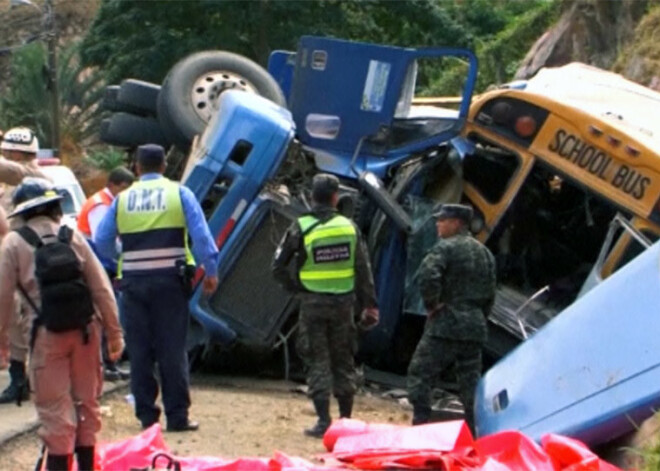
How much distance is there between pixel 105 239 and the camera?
888 centimetres

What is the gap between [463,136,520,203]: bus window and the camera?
11461 millimetres

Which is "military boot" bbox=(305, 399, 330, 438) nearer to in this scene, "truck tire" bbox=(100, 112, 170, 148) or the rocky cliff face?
"truck tire" bbox=(100, 112, 170, 148)

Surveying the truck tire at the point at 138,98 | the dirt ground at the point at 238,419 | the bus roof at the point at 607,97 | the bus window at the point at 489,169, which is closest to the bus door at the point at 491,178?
the bus window at the point at 489,169

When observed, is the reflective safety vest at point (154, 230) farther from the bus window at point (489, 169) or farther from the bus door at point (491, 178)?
the bus window at point (489, 169)

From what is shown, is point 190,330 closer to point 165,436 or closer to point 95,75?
point 165,436

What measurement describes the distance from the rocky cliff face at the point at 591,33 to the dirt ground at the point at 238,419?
12.0m

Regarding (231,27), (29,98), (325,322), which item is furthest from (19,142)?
(29,98)

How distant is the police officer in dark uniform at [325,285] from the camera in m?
9.19

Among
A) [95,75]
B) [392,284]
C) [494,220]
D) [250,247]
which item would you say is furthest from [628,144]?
[95,75]

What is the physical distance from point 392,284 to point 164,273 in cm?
296

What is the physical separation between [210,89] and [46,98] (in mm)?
29429

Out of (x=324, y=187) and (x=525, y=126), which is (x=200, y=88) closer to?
(x=525, y=126)

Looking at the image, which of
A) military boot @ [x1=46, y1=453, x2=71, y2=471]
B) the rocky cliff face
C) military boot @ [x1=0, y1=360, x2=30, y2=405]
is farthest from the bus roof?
the rocky cliff face

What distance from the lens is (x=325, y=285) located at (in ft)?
30.2
